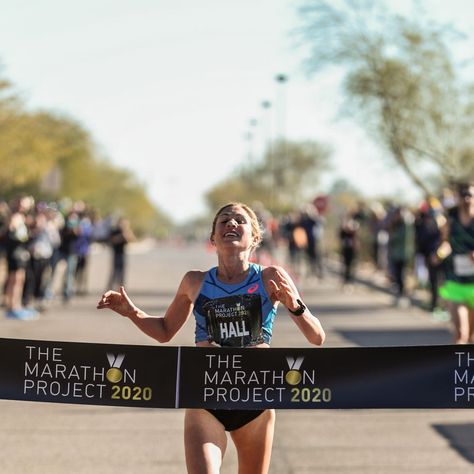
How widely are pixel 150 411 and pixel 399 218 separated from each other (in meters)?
13.6

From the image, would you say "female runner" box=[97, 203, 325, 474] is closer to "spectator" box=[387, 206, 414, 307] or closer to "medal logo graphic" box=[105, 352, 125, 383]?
"medal logo graphic" box=[105, 352, 125, 383]

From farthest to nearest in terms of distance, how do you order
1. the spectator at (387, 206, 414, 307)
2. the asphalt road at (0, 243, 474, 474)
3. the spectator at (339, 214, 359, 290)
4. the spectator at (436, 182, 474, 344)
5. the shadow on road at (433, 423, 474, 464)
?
the spectator at (339, 214, 359, 290), the spectator at (387, 206, 414, 307), the spectator at (436, 182, 474, 344), the shadow on road at (433, 423, 474, 464), the asphalt road at (0, 243, 474, 474)

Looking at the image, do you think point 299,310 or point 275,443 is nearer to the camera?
point 299,310

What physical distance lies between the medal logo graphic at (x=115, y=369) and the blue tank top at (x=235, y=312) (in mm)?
392

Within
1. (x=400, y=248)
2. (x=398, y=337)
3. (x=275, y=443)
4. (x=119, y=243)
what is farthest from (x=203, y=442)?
(x=119, y=243)

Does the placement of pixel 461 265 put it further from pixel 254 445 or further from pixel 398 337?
pixel 254 445

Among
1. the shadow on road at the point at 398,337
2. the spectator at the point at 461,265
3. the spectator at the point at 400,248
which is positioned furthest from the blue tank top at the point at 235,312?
the spectator at the point at 400,248

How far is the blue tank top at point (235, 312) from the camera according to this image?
18.0ft

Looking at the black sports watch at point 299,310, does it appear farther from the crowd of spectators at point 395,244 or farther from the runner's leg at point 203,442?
the crowd of spectators at point 395,244

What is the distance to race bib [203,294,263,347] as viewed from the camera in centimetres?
547

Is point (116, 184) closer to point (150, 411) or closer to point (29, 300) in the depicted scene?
point (29, 300)

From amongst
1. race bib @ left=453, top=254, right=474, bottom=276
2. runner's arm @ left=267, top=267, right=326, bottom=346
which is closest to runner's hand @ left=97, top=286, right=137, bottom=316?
runner's arm @ left=267, top=267, right=326, bottom=346

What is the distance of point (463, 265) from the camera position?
35.7 feet

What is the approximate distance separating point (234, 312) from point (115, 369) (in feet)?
1.98
